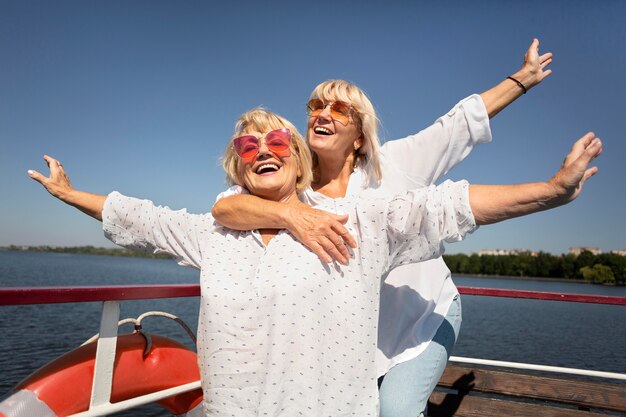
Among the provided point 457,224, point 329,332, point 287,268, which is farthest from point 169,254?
point 457,224

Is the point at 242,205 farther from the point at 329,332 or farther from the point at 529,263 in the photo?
the point at 529,263

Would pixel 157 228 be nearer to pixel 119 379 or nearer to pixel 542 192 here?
pixel 119 379

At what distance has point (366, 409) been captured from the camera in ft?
4.05

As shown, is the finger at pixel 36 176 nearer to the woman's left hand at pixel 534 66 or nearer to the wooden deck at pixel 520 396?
the woman's left hand at pixel 534 66

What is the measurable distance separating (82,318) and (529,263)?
75.3 meters

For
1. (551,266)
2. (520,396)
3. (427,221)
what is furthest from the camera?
(551,266)

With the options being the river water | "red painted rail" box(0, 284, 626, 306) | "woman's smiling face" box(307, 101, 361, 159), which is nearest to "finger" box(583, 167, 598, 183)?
"woman's smiling face" box(307, 101, 361, 159)

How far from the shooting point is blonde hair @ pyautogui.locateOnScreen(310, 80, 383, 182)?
6.06ft

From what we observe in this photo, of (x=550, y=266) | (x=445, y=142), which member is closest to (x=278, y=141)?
(x=445, y=142)

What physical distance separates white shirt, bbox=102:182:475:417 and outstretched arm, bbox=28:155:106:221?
20.7 inches

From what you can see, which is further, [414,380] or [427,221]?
[414,380]

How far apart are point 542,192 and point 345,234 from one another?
1.62 ft

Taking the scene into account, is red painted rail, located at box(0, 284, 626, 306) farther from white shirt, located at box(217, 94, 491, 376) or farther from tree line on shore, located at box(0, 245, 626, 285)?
tree line on shore, located at box(0, 245, 626, 285)

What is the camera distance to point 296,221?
1289mm
